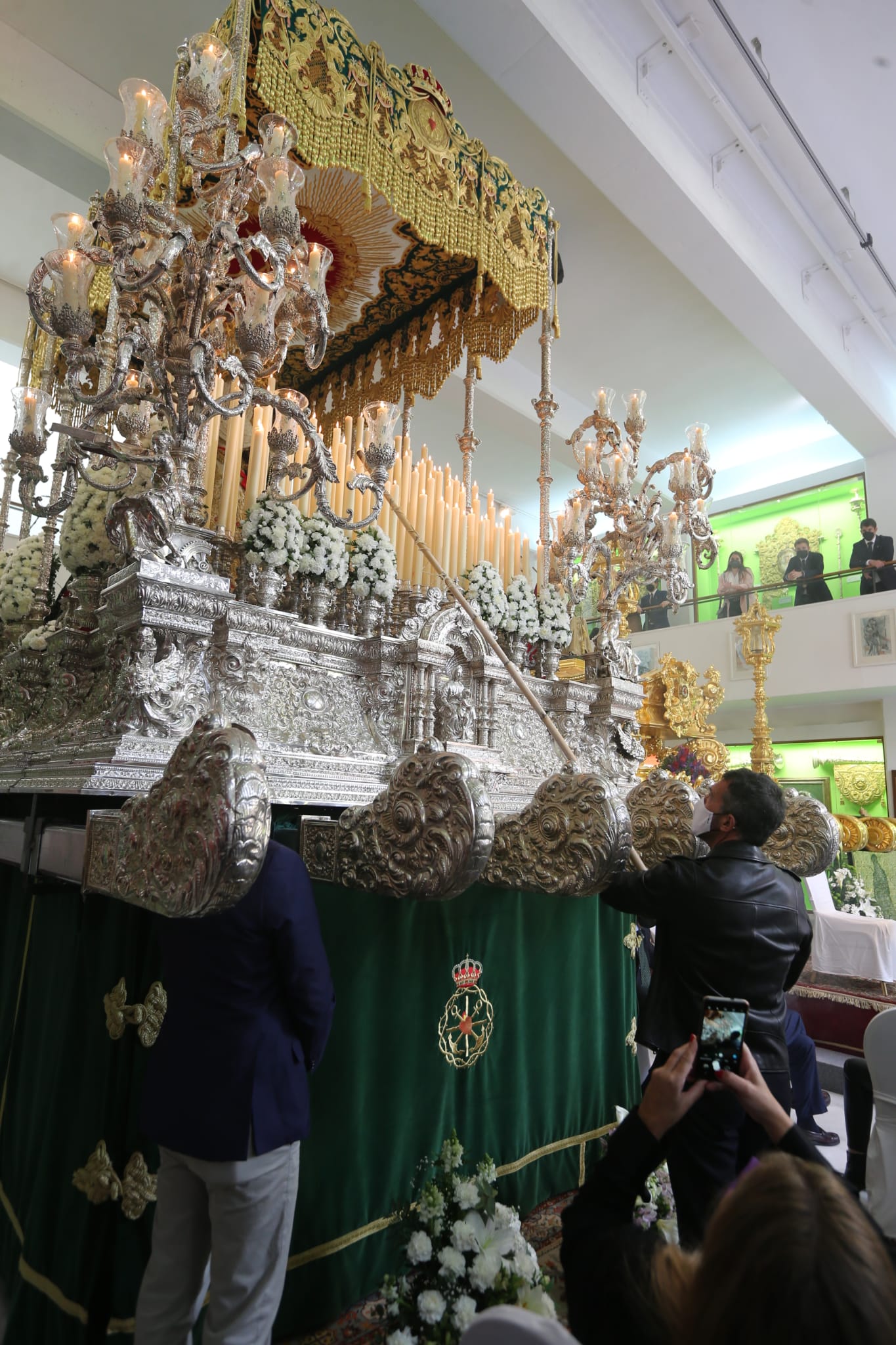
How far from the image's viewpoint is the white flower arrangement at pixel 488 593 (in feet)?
12.4

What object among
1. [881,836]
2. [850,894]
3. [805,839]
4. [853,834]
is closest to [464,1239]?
[805,839]

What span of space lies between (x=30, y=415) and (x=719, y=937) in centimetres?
310

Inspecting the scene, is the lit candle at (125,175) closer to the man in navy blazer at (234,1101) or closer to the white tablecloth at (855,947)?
the man in navy blazer at (234,1101)

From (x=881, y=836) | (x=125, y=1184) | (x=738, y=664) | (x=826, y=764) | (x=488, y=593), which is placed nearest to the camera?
(x=125, y=1184)

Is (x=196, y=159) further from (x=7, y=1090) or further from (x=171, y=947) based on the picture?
(x=7, y=1090)

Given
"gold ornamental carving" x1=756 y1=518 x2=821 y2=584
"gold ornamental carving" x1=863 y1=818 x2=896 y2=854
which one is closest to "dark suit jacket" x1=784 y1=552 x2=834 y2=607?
"gold ornamental carving" x1=756 y1=518 x2=821 y2=584

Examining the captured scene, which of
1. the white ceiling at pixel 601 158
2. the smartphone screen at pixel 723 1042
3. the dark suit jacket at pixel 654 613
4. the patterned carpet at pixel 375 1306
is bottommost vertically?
the patterned carpet at pixel 375 1306

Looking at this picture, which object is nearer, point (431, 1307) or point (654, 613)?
point (431, 1307)

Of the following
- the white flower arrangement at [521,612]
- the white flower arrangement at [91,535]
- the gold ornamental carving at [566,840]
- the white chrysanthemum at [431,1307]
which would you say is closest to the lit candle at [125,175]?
the white flower arrangement at [91,535]

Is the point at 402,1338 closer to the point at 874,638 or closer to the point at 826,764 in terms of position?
the point at 874,638

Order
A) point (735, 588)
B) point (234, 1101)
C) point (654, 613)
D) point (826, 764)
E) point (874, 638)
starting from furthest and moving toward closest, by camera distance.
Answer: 1. point (654, 613)
2. point (735, 588)
3. point (826, 764)
4. point (874, 638)
5. point (234, 1101)

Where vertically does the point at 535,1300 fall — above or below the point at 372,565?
below

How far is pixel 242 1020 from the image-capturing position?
1.55 m

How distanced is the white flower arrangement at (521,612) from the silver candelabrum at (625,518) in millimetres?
372
